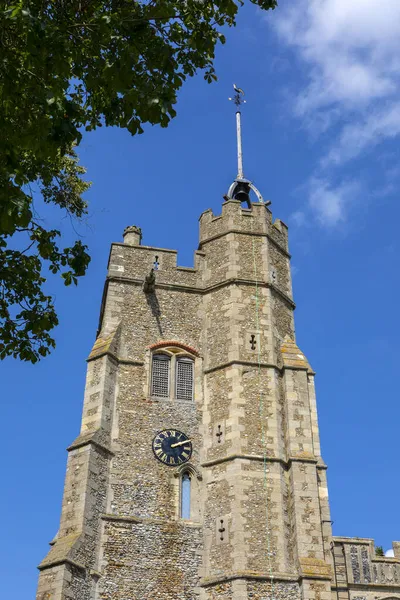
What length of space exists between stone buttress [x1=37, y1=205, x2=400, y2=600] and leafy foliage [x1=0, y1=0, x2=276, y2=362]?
8.26 m

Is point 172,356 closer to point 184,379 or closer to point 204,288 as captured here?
point 184,379

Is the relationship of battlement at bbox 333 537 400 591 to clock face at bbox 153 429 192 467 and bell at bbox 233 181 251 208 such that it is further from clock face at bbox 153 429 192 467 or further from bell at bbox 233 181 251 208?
bell at bbox 233 181 251 208

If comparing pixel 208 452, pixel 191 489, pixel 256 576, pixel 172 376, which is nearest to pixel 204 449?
pixel 208 452

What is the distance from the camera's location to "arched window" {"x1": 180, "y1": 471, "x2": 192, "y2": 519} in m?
19.1

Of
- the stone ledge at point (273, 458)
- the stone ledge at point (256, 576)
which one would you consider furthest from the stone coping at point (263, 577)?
the stone ledge at point (273, 458)

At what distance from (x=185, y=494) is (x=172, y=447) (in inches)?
51.3

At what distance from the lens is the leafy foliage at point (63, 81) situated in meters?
8.32

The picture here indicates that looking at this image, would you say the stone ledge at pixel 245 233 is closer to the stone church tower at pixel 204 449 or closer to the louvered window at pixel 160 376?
the stone church tower at pixel 204 449

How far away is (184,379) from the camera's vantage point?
2152 cm

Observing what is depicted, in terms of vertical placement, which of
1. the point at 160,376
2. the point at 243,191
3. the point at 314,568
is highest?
the point at 243,191

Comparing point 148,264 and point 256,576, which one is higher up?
point 148,264

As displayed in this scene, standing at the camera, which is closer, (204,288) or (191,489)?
(191,489)

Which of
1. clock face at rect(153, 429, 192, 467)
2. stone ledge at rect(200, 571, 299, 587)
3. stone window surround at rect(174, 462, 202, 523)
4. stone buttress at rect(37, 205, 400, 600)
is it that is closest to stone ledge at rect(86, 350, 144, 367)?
stone buttress at rect(37, 205, 400, 600)

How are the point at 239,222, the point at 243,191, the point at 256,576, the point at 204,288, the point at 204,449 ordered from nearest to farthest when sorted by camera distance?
1. the point at 256,576
2. the point at 204,449
3. the point at 204,288
4. the point at 239,222
5. the point at 243,191
